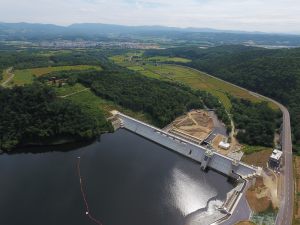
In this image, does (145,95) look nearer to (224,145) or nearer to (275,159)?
(224,145)

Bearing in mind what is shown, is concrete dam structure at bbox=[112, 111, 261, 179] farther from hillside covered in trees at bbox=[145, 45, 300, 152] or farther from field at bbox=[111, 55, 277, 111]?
field at bbox=[111, 55, 277, 111]

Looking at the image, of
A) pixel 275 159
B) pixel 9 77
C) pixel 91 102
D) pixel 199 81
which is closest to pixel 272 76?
pixel 199 81

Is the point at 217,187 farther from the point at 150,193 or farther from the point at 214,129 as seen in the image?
the point at 214,129

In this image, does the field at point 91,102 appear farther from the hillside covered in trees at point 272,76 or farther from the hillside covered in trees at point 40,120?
the hillside covered in trees at point 272,76

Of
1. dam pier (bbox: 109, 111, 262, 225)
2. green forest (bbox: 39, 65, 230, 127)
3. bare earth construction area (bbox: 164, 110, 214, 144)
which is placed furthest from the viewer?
green forest (bbox: 39, 65, 230, 127)

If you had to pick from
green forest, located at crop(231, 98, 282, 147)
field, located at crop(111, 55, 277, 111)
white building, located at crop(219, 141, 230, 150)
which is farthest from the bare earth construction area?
field, located at crop(111, 55, 277, 111)
